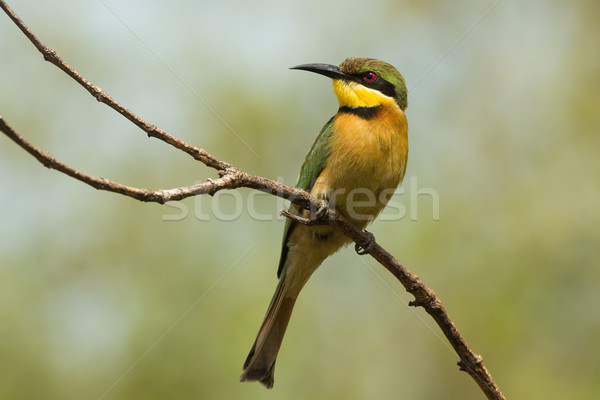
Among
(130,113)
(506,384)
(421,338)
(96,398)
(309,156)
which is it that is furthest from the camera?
(421,338)

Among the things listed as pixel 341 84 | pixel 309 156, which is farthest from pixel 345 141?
pixel 341 84

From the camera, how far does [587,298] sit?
5.19 meters

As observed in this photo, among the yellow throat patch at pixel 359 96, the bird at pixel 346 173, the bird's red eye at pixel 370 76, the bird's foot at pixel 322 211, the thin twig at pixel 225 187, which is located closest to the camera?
the thin twig at pixel 225 187

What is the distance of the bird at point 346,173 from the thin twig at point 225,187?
0.53m

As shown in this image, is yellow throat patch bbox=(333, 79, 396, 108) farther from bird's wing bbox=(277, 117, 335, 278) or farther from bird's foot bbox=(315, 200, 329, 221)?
bird's foot bbox=(315, 200, 329, 221)

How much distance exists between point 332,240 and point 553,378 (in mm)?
2368

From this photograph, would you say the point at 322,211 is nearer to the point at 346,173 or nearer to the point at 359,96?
the point at 346,173

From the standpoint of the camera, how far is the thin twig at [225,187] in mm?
1800

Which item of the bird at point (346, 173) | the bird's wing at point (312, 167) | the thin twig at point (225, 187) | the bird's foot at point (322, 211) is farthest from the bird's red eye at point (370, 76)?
the bird's foot at point (322, 211)

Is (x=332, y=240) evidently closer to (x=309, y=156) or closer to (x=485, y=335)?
(x=309, y=156)

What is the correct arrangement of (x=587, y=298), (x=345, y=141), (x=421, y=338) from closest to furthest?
(x=345, y=141) < (x=587, y=298) < (x=421, y=338)

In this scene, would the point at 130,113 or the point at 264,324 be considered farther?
the point at 264,324

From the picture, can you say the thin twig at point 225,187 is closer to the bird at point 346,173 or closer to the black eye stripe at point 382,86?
the bird at point 346,173

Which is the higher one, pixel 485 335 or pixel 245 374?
pixel 485 335
